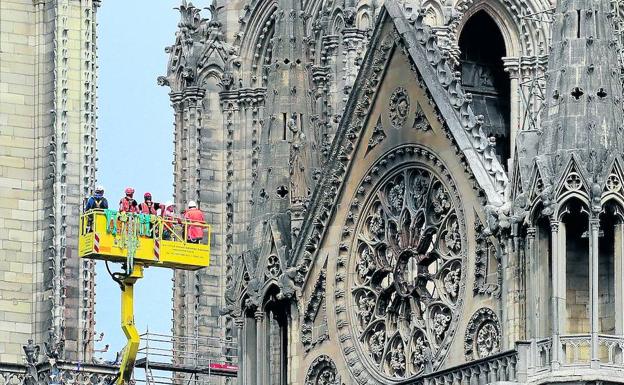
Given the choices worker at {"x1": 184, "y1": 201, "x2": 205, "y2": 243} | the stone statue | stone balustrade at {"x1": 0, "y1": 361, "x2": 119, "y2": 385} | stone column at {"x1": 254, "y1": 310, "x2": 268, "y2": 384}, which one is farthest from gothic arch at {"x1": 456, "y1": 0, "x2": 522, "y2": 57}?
stone balustrade at {"x1": 0, "y1": 361, "x2": 119, "y2": 385}

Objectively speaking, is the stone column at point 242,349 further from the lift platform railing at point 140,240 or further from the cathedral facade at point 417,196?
the lift platform railing at point 140,240

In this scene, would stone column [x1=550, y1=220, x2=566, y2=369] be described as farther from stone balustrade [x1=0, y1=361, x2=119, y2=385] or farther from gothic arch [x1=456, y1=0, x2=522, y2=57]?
gothic arch [x1=456, y1=0, x2=522, y2=57]

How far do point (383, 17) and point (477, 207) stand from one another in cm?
435

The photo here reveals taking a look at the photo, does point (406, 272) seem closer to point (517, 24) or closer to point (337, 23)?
point (337, 23)

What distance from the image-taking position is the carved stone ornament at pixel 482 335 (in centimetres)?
9719

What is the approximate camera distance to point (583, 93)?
95750mm

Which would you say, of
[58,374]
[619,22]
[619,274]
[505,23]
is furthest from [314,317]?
[505,23]

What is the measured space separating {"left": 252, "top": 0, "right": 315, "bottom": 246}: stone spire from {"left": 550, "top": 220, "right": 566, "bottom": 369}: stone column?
24.9 feet

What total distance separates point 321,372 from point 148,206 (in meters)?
4.26

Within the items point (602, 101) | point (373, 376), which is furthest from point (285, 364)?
point (602, 101)

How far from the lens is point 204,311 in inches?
4338

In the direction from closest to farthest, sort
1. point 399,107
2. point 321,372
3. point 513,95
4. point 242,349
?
1. point 399,107
2. point 321,372
3. point 242,349
4. point 513,95

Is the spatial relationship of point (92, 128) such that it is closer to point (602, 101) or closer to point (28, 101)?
point (28, 101)

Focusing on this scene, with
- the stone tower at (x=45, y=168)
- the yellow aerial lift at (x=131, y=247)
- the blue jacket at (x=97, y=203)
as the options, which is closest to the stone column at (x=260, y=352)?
the yellow aerial lift at (x=131, y=247)
